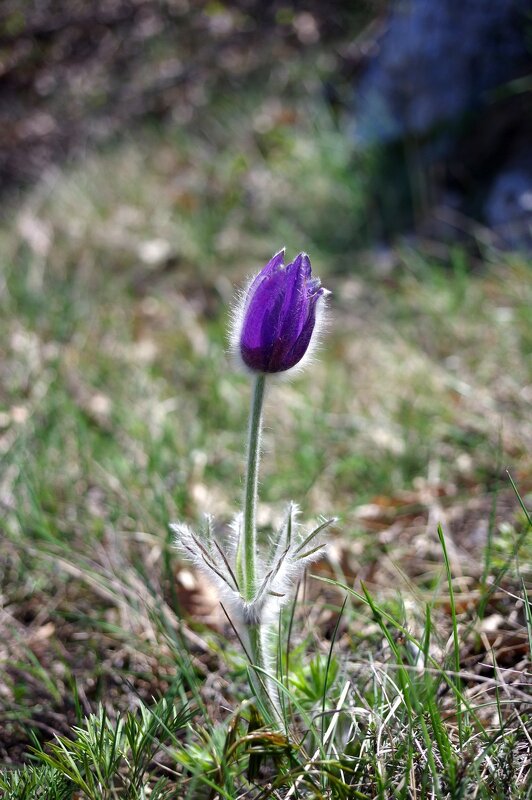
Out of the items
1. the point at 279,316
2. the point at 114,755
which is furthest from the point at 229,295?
the point at 114,755

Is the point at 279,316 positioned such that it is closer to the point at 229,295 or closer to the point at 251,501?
the point at 251,501

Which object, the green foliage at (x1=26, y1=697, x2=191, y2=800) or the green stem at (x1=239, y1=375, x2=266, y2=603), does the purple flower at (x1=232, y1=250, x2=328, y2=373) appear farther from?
the green foliage at (x1=26, y1=697, x2=191, y2=800)

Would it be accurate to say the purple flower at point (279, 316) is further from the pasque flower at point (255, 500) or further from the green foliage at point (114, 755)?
the green foliage at point (114, 755)

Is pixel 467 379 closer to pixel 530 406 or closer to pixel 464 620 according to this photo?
pixel 530 406

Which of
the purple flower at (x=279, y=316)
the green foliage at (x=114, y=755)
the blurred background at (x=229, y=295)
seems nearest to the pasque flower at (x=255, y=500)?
the purple flower at (x=279, y=316)

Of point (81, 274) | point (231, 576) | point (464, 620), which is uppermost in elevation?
point (231, 576)

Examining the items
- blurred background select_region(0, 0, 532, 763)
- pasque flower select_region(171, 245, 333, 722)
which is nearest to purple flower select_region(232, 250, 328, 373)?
pasque flower select_region(171, 245, 333, 722)

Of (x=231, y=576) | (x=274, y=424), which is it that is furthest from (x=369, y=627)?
(x=274, y=424)
